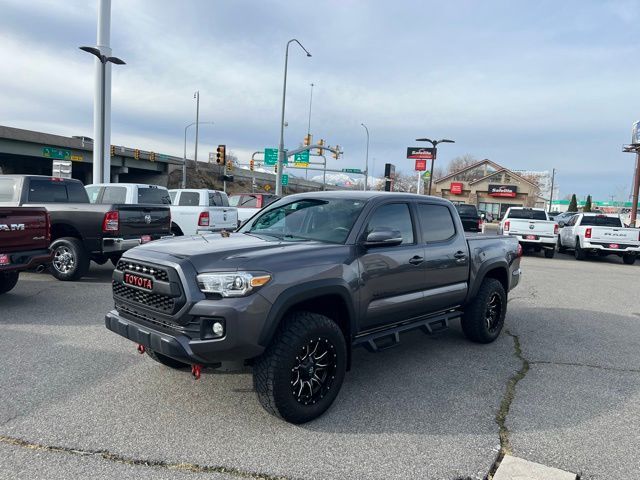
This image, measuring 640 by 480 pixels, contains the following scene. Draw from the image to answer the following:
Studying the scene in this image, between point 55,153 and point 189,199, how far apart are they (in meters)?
34.1

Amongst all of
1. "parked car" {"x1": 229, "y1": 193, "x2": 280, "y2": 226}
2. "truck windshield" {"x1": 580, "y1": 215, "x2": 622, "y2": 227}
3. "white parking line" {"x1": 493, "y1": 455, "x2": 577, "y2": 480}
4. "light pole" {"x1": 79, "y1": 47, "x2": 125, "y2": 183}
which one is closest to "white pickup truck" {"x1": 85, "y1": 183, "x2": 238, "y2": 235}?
"parked car" {"x1": 229, "y1": 193, "x2": 280, "y2": 226}

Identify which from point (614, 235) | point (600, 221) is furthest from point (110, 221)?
point (600, 221)

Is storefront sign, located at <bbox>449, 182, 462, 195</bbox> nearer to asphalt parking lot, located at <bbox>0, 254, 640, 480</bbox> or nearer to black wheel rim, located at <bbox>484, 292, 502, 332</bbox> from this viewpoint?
asphalt parking lot, located at <bbox>0, 254, 640, 480</bbox>

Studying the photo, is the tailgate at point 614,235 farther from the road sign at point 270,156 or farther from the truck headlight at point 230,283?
the road sign at point 270,156

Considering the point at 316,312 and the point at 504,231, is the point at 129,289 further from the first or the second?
the point at 504,231

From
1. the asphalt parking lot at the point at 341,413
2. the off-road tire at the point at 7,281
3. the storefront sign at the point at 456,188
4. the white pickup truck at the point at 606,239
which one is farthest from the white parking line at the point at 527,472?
the storefront sign at the point at 456,188

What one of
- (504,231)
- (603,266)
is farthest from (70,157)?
(603,266)

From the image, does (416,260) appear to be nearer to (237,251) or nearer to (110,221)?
(237,251)

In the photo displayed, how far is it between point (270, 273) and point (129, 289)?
Answer: 4.15 ft

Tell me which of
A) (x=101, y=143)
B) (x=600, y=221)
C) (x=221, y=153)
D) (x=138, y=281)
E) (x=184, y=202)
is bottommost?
(x=138, y=281)

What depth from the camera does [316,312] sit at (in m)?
4.09

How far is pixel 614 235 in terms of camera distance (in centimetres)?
1659

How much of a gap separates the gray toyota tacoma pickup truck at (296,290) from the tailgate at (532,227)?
42.8ft

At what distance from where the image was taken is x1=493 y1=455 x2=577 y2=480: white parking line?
3047mm
